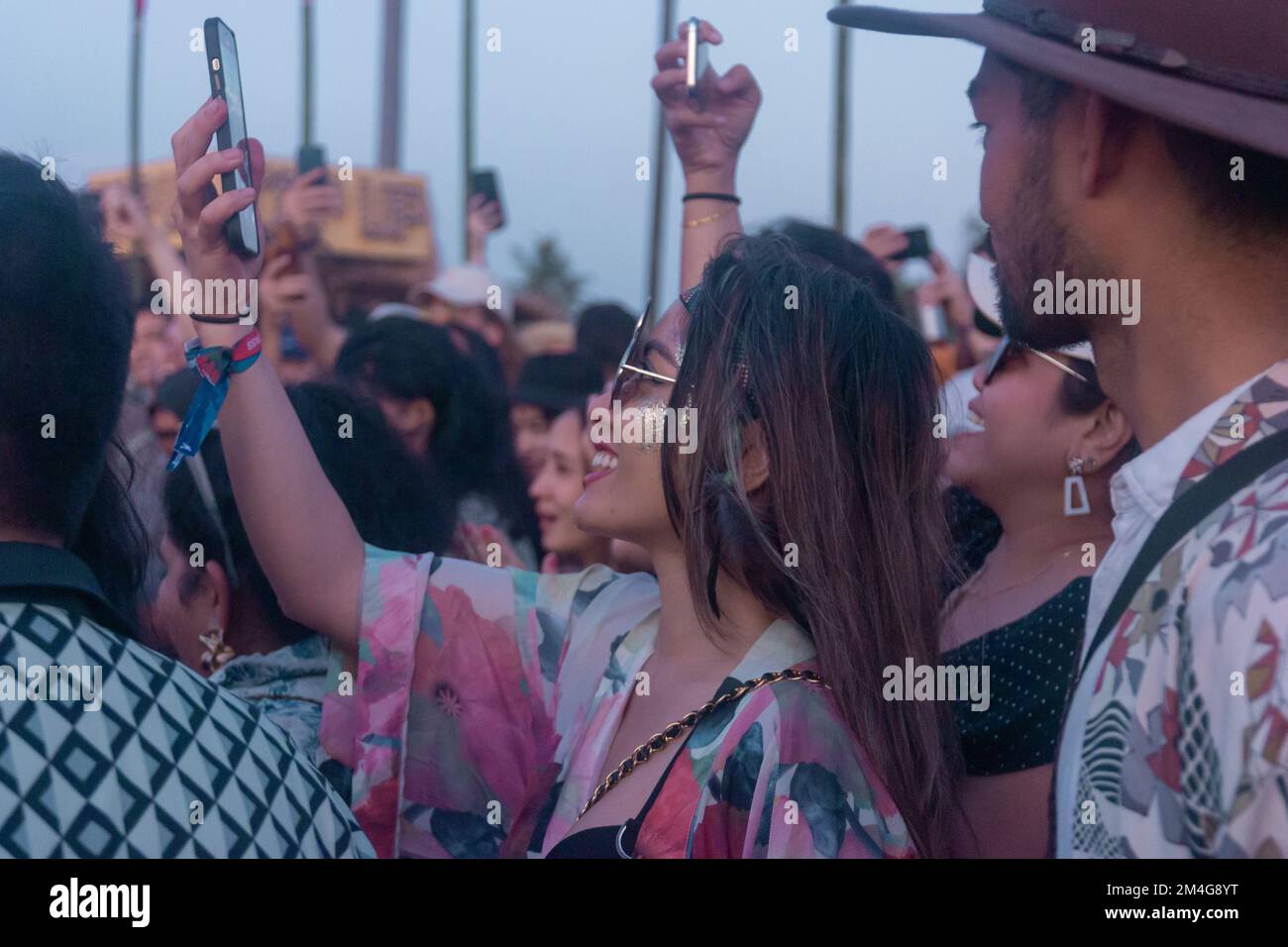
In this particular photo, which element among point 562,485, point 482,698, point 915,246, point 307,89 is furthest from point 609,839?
point 307,89

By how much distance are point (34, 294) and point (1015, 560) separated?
1.63 m

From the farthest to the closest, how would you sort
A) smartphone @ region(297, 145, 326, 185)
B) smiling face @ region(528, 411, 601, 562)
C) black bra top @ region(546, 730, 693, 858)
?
smartphone @ region(297, 145, 326, 185)
smiling face @ region(528, 411, 601, 562)
black bra top @ region(546, 730, 693, 858)

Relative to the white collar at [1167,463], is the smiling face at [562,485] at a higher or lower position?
lower

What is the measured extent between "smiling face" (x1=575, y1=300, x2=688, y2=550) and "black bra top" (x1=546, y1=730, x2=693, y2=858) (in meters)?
0.35

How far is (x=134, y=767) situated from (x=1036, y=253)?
3.38 ft

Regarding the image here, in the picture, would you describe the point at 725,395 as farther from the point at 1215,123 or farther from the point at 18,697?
the point at 18,697

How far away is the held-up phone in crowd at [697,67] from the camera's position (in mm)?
2428

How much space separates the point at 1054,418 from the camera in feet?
7.45

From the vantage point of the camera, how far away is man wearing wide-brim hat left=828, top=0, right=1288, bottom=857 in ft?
3.40

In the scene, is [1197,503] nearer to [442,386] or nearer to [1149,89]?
[1149,89]

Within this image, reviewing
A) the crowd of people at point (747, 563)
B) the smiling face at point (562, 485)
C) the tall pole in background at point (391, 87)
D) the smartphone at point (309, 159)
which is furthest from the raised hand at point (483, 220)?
the tall pole in background at point (391, 87)

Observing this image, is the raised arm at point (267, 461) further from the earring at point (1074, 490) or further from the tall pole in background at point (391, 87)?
the tall pole in background at point (391, 87)

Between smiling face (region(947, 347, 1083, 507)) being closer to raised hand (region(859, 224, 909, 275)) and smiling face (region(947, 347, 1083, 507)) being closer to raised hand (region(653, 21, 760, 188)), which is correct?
raised hand (region(653, 21, 760, 188))

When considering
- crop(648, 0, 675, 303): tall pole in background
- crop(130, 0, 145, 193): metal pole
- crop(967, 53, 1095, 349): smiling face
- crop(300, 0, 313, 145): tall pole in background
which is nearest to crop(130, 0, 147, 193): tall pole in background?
crop(130, 0, 145, 193): metal pole
